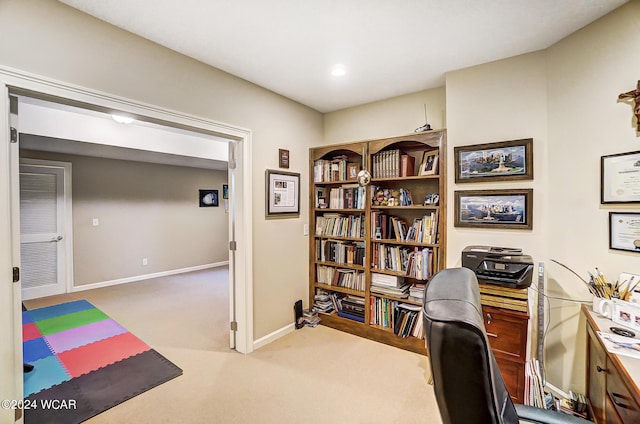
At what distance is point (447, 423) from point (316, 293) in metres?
2.95

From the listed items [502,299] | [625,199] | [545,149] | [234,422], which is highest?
[545,149]

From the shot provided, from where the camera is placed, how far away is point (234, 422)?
186 cm

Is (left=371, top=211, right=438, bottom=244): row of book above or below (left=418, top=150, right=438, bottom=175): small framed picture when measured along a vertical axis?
below

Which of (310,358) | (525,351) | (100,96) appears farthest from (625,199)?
(100,96)

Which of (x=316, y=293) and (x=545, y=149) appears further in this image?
(x=316, y=293)

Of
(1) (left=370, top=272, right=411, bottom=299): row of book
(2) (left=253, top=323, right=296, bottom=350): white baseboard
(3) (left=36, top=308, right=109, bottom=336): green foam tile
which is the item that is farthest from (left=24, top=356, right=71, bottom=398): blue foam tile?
(1) (left=370, top=272, right=411, bottom=299): row of book

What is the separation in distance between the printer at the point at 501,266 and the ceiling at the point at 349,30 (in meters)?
1.53

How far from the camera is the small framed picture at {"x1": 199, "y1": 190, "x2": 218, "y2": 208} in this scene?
252 inches

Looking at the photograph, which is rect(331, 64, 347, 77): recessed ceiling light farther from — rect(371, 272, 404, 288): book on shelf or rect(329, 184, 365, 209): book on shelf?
rect(371, 272, 404, 288): book on shelf

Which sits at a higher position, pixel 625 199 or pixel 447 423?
pixel 625 199

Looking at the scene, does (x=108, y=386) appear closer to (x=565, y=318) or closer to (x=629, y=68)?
(x=565, y=318)

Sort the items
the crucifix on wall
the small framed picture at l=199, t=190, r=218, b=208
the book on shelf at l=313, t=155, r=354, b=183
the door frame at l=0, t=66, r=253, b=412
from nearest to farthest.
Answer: the door frame at l=0, t=66, r=253, b=412 → the crucifix on wall → the book on shelf at l=313, t=155, r=354, b=183 → the small framed picture at l=199, t=190, r=218, b=208

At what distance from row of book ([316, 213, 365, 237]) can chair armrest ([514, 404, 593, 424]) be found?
85.1 inches

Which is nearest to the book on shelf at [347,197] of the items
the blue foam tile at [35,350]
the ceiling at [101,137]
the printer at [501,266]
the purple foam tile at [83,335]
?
the printer at [501,266]
